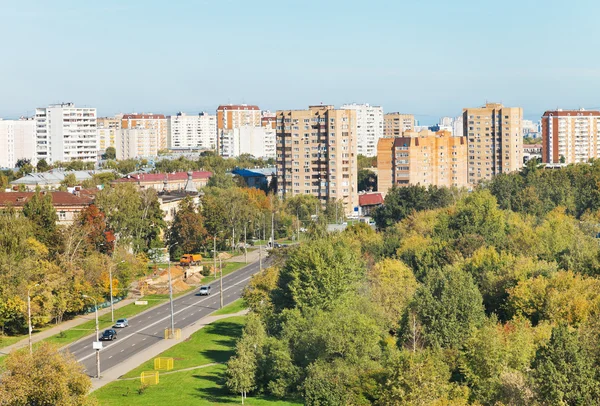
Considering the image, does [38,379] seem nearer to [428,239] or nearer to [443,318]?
[443,318]

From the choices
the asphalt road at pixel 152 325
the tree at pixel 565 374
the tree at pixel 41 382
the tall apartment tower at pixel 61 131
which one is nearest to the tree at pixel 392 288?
the asphalt road at pixel 152 325

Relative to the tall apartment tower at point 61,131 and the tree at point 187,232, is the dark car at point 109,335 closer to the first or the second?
the tree at point 187,232

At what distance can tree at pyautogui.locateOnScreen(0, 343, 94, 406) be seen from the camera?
3638cm

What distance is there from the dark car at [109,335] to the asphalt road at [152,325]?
0.37 m

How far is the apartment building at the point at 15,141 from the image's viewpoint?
185m

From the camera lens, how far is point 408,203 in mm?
106250

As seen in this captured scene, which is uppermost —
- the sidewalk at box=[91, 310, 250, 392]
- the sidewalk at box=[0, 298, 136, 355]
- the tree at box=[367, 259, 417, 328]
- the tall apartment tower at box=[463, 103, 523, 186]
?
the tall apartment tower at box=[463, 103, 523, 186]

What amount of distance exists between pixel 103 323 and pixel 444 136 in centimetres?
8804

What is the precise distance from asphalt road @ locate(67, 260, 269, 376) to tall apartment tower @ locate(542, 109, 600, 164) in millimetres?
122278

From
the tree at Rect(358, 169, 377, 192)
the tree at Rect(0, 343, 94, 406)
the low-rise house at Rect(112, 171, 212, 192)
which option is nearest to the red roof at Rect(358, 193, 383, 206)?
the tree at Rect(358, 169, 377, 192)

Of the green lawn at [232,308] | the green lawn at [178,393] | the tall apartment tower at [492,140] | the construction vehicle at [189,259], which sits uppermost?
the tall apartment tower at [492,140]

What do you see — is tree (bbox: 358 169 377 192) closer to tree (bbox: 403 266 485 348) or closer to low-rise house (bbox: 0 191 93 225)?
low-rise house (bbox: 0 191 93 225)

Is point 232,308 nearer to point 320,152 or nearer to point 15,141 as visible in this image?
point 320,152

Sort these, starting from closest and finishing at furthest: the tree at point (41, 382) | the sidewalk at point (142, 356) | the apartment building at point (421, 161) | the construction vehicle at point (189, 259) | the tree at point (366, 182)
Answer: the tree at point (41, 382) < the sidewalk at point (142, 356) < the construction vehicle at point (189, 259) < the apartment building at point (421, 161) < the tree at point (366, 182)
